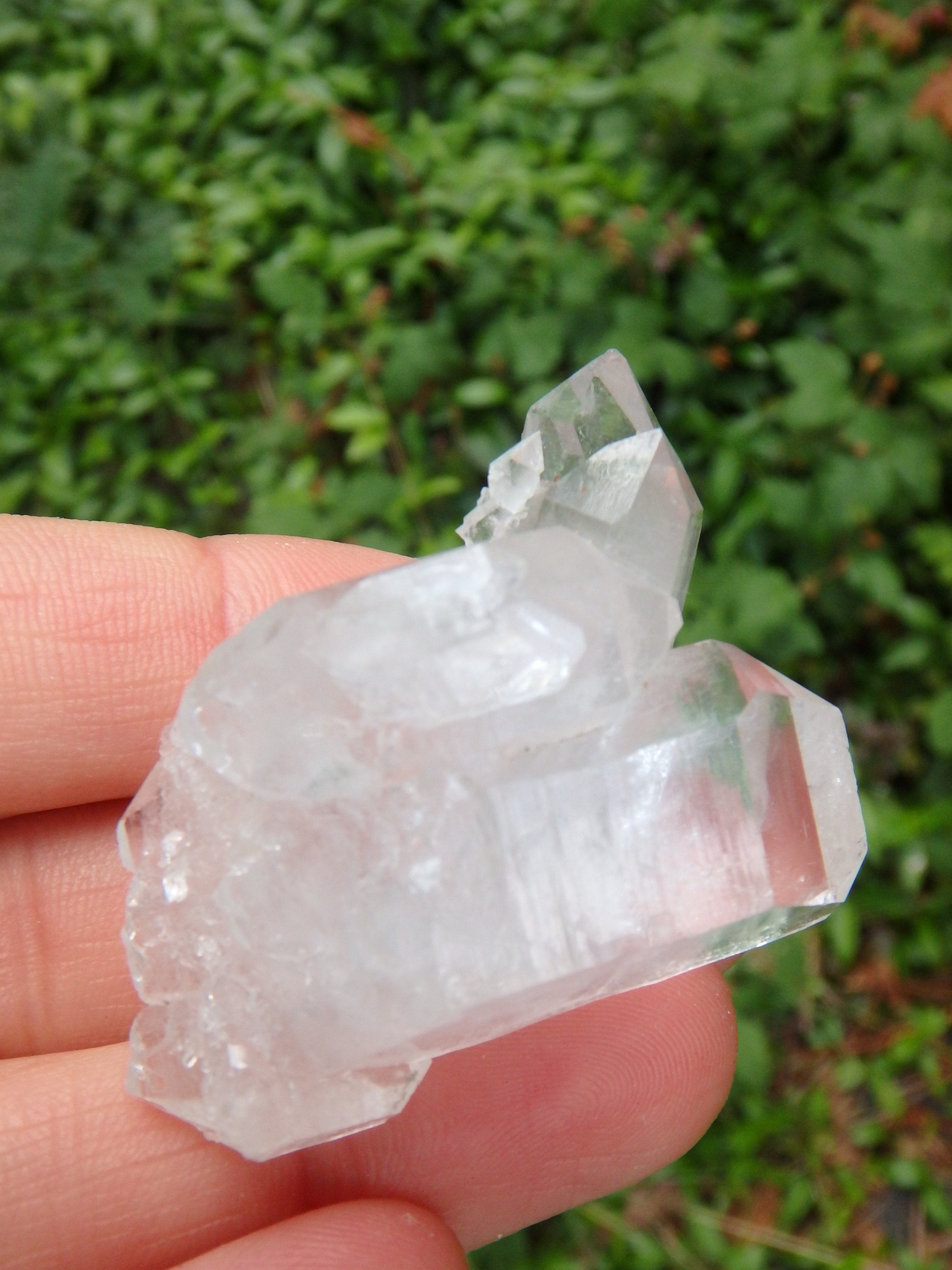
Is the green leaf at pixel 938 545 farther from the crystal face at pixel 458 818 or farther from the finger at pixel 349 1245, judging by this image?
the finger at pixel 349 1245

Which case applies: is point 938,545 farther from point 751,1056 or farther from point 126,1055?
point 126,1055

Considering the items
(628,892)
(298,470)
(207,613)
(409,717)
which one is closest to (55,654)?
(207,613)

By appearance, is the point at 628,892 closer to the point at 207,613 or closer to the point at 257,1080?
the point at 257,1080

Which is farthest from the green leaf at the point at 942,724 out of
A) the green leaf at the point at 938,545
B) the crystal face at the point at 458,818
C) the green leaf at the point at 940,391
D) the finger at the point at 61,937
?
the finger at the point at 61,937

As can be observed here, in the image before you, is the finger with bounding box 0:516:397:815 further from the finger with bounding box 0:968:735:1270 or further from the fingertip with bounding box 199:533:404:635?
the finger with bounding box 0:968:735:1270

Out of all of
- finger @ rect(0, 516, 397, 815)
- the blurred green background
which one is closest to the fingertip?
finger @ rect(0, 516, 397, 815)

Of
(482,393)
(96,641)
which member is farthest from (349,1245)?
(482,393)
